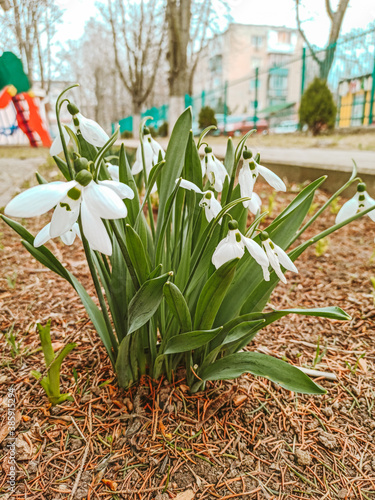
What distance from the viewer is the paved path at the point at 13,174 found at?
3531 mm

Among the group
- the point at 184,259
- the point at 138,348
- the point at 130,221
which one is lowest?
the point at 138,348

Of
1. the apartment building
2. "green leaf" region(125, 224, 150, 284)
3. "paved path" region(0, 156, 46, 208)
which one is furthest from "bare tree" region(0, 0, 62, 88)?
the apartment building

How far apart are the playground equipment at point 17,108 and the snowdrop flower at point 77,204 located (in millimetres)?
2556

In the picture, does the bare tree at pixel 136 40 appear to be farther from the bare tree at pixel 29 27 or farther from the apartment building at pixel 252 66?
the apartment building at pixel 252 66

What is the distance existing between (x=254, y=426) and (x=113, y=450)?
40 centimetres

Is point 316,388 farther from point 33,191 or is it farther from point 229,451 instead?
point 33,191

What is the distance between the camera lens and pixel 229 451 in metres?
0.98

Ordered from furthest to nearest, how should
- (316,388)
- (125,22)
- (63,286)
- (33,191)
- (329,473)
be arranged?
(125,22) < (63,286) < (329,473) < (316,388) < (33,191)

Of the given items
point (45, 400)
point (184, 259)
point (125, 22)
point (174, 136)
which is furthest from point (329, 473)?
point (125, 22)

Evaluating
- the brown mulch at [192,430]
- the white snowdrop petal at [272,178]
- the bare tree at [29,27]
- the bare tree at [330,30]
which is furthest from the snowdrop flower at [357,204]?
the bare tree at [330,30]

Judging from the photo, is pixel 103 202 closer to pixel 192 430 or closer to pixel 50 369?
pixel 50 369

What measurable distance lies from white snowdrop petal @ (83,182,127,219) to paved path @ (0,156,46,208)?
2.97 metres

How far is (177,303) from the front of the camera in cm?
86

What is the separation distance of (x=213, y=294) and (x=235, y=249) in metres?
0.17
